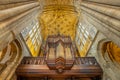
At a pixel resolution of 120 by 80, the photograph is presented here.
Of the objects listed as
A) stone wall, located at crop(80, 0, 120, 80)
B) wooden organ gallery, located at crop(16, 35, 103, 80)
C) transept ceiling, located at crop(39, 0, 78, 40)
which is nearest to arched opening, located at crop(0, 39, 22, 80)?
wooden organ gallery, located at crop(16, 35, 103, 80)

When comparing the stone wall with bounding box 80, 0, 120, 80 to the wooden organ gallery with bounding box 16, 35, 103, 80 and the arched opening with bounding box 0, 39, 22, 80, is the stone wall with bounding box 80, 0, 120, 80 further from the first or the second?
the arched opening with bounding box 0, 39, 22, 80

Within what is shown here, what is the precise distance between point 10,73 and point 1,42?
6.11ft

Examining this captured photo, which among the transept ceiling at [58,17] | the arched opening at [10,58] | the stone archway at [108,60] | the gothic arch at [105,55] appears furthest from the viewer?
the transept ceiling at [58,17]

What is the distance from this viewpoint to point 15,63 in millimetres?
6367

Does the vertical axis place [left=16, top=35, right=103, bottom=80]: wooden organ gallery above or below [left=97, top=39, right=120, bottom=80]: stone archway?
below

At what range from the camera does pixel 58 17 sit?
13328mm

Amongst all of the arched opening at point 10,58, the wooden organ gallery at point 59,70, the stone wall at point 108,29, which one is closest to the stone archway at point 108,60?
the stone wall at point 108,29

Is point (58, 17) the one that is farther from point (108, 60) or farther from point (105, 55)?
point (108, 60)

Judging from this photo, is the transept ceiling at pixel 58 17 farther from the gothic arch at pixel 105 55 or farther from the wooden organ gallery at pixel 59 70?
the wooden organ gallery at pixel 59 70

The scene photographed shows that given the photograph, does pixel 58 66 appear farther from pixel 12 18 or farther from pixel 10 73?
pixel 12 18

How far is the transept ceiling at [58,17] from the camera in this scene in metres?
12.5

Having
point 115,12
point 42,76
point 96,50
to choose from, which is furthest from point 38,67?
point 115,12

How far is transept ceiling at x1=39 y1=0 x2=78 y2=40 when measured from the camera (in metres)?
12.5

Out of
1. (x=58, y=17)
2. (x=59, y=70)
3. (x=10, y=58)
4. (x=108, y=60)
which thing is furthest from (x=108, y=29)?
(x=58, y=17)
